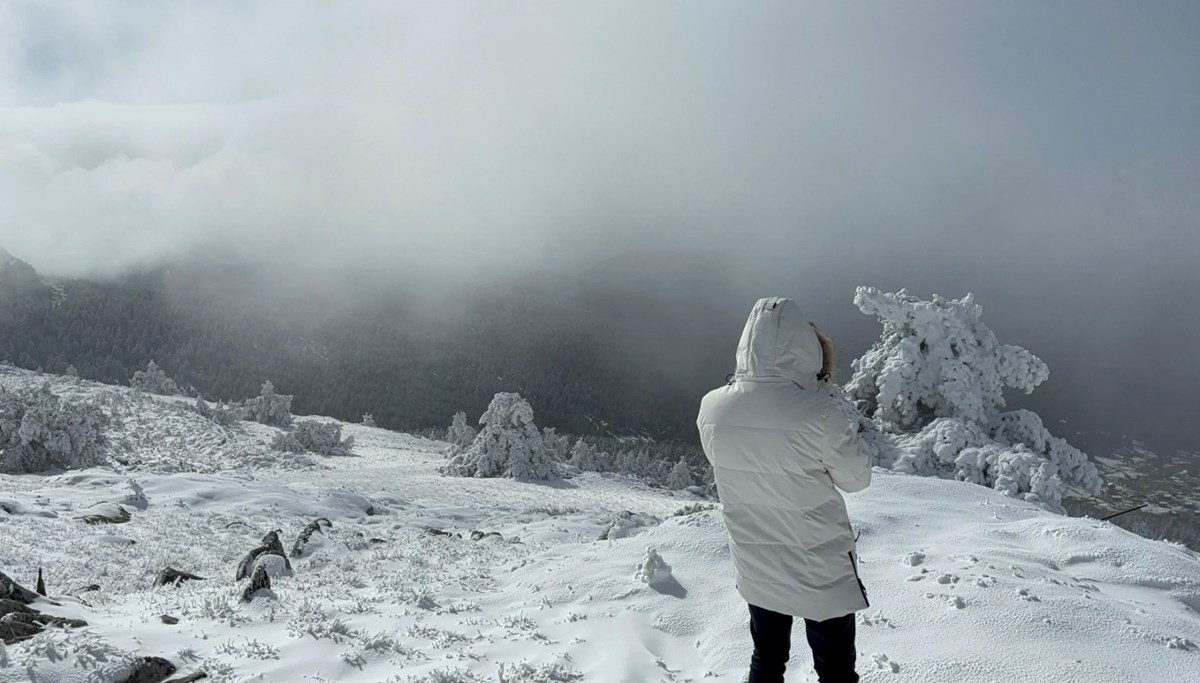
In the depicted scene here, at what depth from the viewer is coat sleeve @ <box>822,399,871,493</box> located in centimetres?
322

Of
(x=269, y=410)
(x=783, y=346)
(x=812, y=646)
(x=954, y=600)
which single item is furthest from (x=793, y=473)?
(x=269, y=410)

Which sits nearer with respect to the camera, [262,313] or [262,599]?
[262,599]

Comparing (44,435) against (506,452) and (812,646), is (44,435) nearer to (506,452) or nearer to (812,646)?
(506,452)

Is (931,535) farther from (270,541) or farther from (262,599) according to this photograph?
(270,541)

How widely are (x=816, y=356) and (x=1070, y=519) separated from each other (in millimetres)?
8171

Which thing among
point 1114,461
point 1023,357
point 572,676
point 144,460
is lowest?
point 1114,461

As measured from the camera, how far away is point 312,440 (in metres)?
53.9

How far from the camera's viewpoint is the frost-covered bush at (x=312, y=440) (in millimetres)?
51625

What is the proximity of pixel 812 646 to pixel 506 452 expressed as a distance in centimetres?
4066

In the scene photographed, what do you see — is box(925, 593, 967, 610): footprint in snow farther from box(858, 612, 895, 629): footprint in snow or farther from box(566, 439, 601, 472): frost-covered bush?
box(566, 439, 601, 472): frost-covered bush

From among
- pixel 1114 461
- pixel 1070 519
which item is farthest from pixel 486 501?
pixel 1114 461

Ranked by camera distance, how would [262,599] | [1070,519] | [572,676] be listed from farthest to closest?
[1070,519]
[262,599]
[572,676]

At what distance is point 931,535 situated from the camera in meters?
8.95

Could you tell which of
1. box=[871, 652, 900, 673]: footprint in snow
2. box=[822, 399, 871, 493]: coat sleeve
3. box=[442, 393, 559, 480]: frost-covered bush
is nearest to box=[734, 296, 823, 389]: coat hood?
box=[822, 399, 871, 493]: coat sleeve
